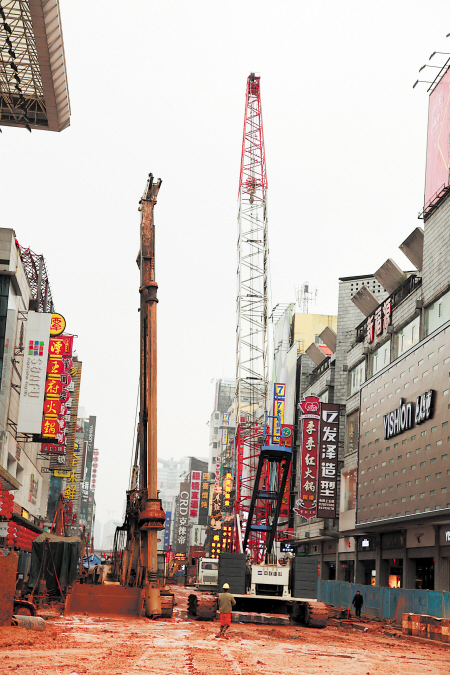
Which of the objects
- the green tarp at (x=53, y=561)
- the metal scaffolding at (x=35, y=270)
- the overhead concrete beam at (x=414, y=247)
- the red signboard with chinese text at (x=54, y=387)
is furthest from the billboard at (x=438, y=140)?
the metal scaffolding at (x=35, y=270)

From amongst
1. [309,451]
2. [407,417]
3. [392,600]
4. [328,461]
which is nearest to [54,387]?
[309,451]

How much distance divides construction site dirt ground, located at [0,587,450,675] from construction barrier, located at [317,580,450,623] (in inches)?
128

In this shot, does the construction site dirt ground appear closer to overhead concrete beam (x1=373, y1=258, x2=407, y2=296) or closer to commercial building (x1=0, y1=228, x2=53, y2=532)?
commercial building (x1=0, y1=228, x2=53, y2=532)

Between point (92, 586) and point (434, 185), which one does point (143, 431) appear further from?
point (434, 185)

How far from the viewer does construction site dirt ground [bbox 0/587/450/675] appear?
16078mm

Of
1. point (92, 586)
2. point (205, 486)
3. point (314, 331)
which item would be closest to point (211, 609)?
point (92, 586)

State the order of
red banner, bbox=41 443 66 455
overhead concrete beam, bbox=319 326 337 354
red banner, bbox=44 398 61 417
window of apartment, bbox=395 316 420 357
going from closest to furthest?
window of apartment, bbox=395 316 420 357 < red banner, bbox=44 398 61 417 < red banner, bbox=41 443 66 455 < overhead concrete beam, bbox=319 326 337 354

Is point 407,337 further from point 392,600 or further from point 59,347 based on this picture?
point 59,347

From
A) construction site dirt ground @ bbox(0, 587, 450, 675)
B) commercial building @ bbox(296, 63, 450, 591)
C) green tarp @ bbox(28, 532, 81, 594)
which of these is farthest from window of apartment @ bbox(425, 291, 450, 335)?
green tarp @ bbox(28, 532, 81, 594)

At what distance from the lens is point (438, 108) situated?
137ft

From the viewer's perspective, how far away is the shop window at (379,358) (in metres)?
51.0

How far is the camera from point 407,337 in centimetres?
4666

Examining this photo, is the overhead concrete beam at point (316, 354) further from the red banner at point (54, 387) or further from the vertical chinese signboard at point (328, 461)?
the red banner at point (54, 387)

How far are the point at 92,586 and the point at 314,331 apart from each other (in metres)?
66.7
